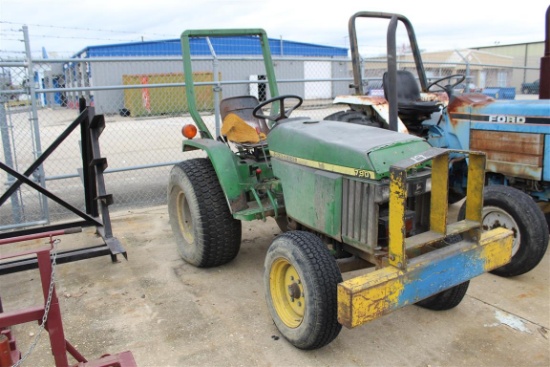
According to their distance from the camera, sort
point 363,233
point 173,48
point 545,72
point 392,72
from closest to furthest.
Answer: point 363,233 < point 392,72 < point 545,72 < point 173,48

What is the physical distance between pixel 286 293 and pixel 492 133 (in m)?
2.67

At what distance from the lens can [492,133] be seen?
14.2ft

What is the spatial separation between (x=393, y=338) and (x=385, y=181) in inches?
43.1

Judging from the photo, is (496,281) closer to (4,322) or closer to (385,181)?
(385,181)

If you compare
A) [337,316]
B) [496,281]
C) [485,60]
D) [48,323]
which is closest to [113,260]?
[48,323]

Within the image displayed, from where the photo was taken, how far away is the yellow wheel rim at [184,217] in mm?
4250

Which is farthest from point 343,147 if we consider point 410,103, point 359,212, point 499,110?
point 410,103

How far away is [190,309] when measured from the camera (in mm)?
3340

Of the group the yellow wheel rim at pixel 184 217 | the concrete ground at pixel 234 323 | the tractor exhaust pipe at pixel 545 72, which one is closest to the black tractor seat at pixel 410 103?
the tractor exhaust pipe at pixel 545 72

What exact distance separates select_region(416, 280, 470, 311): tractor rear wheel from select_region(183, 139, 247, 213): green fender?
1515 mm

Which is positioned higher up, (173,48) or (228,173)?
(173,48)

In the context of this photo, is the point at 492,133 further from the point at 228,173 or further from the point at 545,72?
the point at 228,173

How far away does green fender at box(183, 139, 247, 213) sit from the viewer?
3.58 metres

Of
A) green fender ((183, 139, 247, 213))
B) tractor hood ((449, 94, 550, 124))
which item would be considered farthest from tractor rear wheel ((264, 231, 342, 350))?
tractor hood ((449, 94, 550, 124))
